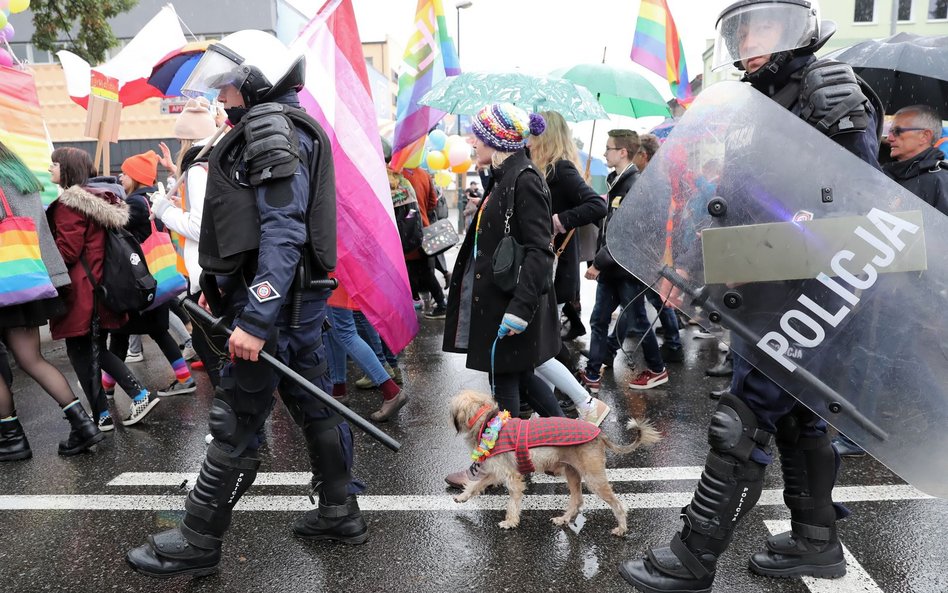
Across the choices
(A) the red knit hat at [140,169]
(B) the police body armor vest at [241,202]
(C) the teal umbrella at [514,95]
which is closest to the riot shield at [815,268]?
(B) the police body armor vest at [241,202]

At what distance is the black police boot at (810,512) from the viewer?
2.66 meters

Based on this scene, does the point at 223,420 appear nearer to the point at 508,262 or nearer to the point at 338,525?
the point at 338,525

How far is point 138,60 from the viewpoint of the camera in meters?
8.00

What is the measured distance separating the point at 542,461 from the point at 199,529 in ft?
4.86

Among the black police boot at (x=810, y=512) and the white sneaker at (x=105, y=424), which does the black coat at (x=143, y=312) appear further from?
the black police boot at (x=810, y=512)

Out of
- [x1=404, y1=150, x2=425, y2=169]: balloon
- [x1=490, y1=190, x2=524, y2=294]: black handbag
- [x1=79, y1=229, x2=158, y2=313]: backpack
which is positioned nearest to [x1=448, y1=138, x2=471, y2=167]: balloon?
[x1=404, y1=150, x2=425, y2=169]: balloon

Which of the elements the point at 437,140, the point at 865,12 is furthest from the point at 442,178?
the point at 865,12

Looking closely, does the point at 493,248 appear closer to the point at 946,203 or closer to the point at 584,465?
the point at 584,465

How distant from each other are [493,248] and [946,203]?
8.54 ft

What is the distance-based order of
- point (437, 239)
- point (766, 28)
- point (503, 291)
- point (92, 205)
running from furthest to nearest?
point (437, 239), point (92, 205), point (503, 291), point (766, 28)

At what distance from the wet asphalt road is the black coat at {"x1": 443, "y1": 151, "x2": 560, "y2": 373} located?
0.74 metres

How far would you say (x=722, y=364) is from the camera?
583 centimetres

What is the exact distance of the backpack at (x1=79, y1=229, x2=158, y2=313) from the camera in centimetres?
452

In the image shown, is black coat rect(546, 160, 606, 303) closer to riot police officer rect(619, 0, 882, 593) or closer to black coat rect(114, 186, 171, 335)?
riot police officer rect(619, 0, 882, 593)
